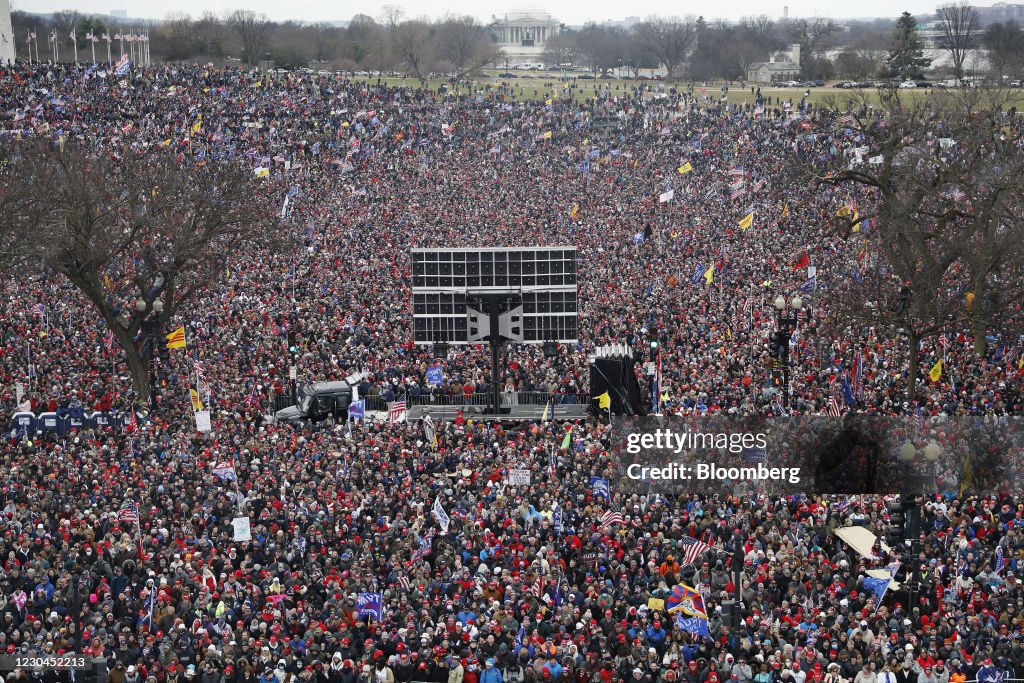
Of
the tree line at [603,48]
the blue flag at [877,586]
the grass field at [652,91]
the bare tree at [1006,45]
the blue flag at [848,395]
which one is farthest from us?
the tree line at [603,48]

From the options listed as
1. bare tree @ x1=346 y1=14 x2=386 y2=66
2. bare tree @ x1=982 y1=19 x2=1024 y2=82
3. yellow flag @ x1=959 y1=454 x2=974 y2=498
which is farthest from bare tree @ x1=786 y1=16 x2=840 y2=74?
yellow flag @ x1=959 y1=454 x2=974 y2=498

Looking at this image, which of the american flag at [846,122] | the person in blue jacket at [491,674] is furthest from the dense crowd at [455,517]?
the american flag at [846,122]

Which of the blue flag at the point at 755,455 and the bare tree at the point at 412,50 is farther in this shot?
the bare tree at the point at 412,50

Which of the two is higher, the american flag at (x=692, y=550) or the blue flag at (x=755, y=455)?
the blue flag at (x=755, y=455)

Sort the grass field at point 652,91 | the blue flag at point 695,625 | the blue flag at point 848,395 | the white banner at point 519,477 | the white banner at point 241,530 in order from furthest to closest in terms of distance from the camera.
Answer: the grass field at point 652,91, the blue flag at point 848,395, the white banner at point 519,477, the white banner at point 241,530, the blue flag at point 695,625

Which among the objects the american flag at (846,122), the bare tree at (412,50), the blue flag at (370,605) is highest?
the bare tree at (412,50)

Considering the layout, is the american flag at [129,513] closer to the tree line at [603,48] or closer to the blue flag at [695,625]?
the blue flag at [695,625]

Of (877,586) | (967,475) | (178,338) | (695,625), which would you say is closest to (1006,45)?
(178,338)
